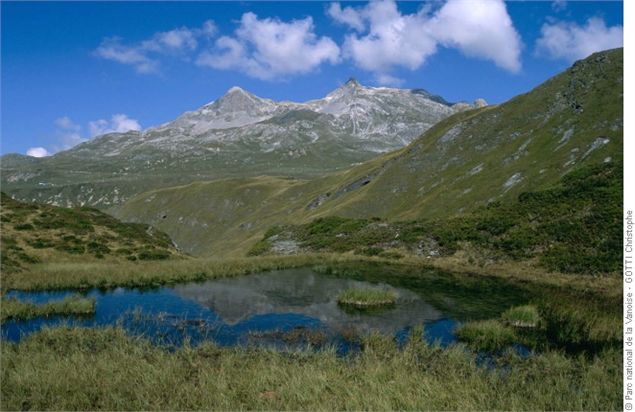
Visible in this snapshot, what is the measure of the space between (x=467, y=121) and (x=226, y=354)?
98.3 m

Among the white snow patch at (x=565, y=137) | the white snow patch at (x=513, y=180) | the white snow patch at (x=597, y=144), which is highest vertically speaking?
the white snow patch at (x=565, y=137)

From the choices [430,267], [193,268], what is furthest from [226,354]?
[430,267]

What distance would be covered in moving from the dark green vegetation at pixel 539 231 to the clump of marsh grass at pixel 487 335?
2015 cm

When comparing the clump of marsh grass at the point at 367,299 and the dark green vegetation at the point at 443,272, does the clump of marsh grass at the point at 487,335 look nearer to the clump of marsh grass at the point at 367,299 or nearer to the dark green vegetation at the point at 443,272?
the dark green vegetation at the point at 443,272

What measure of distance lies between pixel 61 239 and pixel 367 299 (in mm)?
38147

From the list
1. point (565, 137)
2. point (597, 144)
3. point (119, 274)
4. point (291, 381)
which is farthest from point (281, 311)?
point (565, 137)

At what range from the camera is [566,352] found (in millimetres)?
20656

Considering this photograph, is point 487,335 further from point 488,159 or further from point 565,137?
point 488,159

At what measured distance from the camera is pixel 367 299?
33.2 metres

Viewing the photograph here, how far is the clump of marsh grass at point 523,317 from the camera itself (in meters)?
26.2

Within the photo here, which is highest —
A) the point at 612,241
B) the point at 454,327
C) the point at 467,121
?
the point at 467,121

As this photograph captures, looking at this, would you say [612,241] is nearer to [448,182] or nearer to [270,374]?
[270,374]

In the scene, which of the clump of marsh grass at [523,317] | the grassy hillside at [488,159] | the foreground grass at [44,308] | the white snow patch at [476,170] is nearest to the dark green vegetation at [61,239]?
the foreground grass at [44,308]

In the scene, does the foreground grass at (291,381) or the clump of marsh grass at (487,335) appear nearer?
the foreground grass at (291,381)
